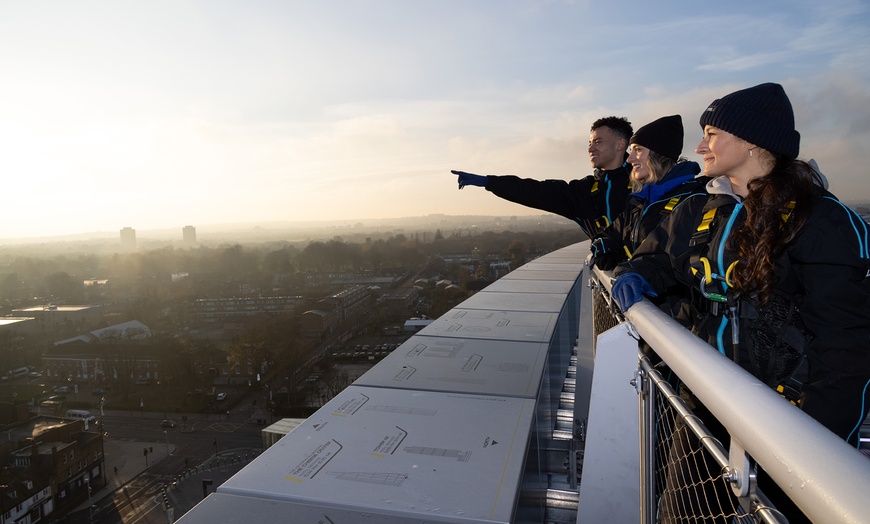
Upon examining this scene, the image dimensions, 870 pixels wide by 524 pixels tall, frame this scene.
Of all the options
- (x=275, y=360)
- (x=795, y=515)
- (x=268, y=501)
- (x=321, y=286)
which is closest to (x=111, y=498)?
(x=275, y=360)

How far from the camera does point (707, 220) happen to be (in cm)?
143

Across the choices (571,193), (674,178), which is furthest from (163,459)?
(674,178)

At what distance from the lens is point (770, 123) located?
134cm

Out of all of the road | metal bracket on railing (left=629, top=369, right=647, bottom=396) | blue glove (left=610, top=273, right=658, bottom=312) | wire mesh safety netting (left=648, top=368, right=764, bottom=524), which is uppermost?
blue glove (left=610, top=273, right=658, bottom=312)

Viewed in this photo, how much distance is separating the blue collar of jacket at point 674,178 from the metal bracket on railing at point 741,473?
1.65m

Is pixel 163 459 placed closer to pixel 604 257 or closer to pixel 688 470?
pixel 604 257

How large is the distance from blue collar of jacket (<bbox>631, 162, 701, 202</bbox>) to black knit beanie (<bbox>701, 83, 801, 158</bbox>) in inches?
28.9

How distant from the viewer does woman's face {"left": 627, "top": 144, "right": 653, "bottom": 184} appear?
2.22 meters

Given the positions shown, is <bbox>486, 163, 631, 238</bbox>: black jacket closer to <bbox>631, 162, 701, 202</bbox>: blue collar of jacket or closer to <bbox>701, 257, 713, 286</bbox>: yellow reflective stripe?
<bbox>631, 162, 701, 202</bbox>: blue collar of jacket

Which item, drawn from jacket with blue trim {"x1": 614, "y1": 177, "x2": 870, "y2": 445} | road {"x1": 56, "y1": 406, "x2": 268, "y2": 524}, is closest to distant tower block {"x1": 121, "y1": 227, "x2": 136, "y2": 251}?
road {"x1": 56, "y1": 406, "x2": 268, "y2": 524}

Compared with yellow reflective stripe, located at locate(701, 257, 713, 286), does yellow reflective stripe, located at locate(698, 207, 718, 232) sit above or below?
above

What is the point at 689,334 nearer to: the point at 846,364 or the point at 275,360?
the point at 846,364

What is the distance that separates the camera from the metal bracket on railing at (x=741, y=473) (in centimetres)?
60

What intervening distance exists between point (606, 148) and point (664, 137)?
0.84 meters
